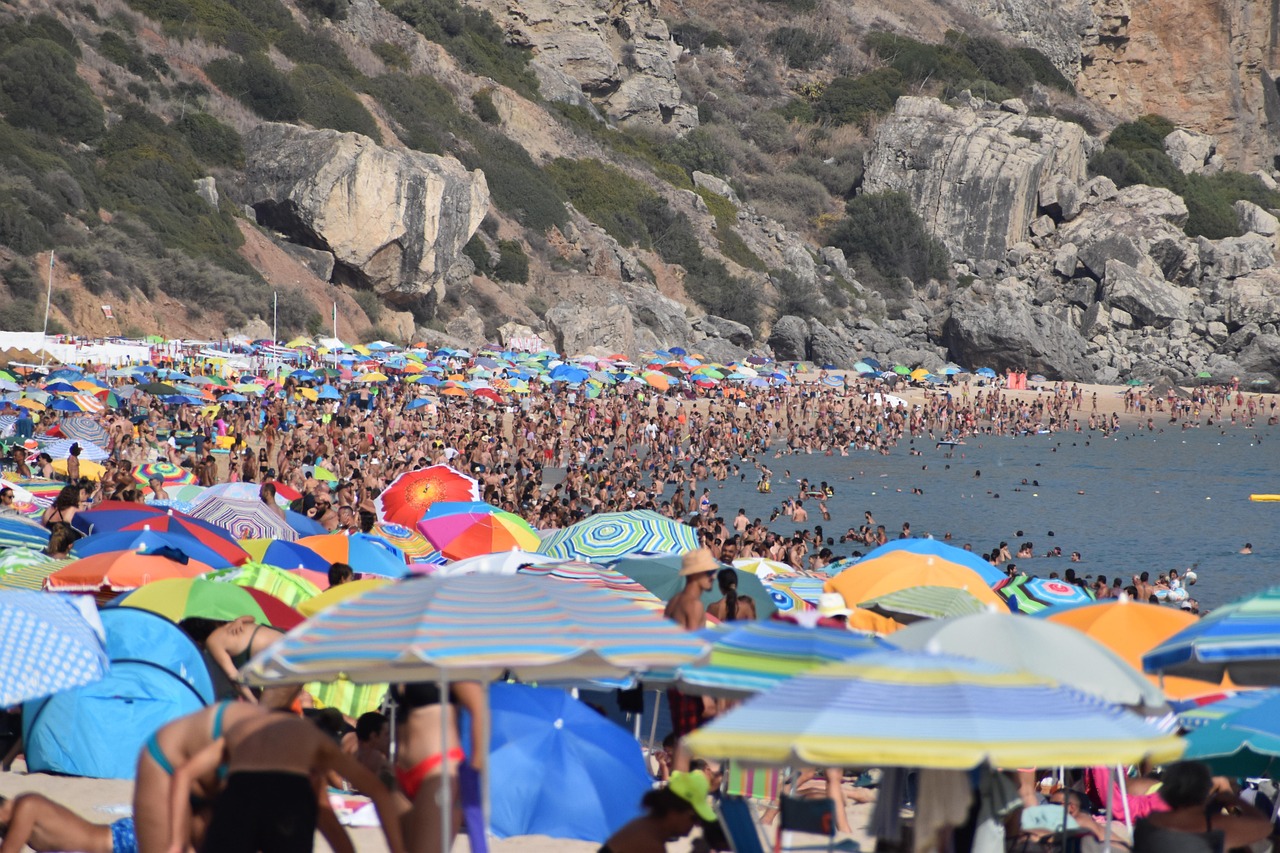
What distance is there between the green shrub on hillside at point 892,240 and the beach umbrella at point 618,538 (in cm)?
6271

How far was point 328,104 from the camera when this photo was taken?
5616cm

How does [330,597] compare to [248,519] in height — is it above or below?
above

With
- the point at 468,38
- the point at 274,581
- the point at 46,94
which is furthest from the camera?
the point at 468,38

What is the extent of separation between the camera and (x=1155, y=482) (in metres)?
38.8

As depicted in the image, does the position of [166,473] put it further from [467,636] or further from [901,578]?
[467,636]

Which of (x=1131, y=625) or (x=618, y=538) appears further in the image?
(x=618, y=538)

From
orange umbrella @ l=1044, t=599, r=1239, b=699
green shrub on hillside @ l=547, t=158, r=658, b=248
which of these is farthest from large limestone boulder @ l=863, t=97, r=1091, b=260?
orange umbrella @ l=1044, t=599, r=1239, b=699

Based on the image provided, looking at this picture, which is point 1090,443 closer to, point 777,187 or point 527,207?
point 527,207

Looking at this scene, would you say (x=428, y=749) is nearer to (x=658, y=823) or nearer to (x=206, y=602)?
(x=658, y=823)

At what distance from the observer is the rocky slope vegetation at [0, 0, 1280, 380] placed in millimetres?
46219

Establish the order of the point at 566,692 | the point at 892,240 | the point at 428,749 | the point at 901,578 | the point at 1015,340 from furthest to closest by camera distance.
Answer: the point at 892,240
the point at 1015,340
the point at 901,578
the point at 566,692
the point at 428,749

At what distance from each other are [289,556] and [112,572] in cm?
169

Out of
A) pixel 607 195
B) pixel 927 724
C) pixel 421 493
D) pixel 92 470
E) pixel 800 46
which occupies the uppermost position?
pixel 800 46

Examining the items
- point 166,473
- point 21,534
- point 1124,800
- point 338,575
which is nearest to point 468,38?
point 166,473
